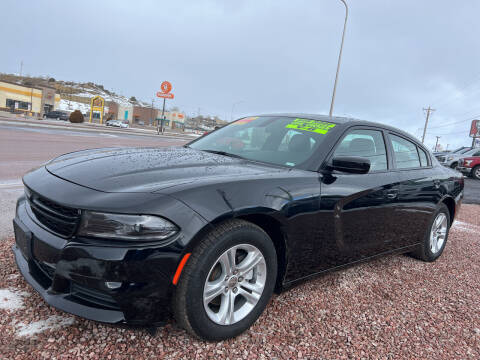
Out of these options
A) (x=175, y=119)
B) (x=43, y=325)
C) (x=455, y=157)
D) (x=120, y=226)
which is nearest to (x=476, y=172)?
(x=455, y=157)

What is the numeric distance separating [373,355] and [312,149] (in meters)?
1.52

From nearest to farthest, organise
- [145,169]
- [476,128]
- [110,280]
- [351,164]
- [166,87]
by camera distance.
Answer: [110,280] < [145,169] < [351,164] < [166,87] < [476,128]

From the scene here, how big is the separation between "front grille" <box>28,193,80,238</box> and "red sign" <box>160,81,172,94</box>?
57.9m

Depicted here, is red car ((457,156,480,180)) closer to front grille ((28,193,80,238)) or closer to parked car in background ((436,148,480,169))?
parked car in background ((436,148,480,169))

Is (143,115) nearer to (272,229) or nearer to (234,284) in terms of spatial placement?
(272,229)

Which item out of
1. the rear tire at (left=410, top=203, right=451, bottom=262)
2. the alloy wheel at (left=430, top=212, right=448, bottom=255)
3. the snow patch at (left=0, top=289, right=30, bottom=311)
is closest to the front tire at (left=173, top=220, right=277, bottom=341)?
the snow patch at (left=0, top=289, right=30, bottom=311)

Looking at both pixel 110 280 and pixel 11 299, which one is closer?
pixel 110 280

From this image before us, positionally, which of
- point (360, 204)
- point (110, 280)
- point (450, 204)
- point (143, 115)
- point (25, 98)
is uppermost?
point (143, 115)

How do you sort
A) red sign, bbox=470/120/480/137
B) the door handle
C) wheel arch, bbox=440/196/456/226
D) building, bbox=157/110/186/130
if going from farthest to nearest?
1. building, bbox=157/110/186/130
2. red sign, bbox=470/120/480/137
3. wheel arch, bbox=440/196/456/226
4. the door handle

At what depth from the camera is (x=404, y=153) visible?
151 inches

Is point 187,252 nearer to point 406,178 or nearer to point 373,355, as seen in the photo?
point 373,355

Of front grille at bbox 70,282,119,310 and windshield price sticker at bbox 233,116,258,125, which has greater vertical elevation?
windshield price sticker at bbox 233,116,258,125

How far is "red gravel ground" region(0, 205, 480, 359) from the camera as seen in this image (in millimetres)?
2080

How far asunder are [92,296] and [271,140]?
1.96m
